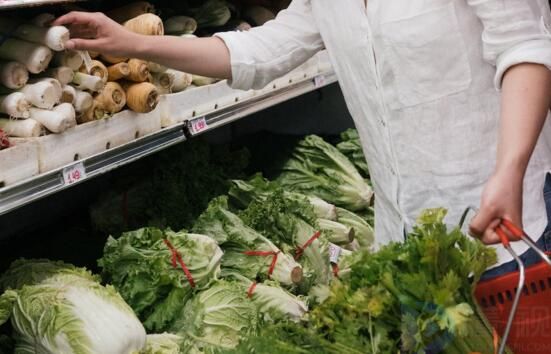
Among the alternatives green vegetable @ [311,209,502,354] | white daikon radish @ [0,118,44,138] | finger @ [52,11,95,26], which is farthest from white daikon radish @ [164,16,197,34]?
green vegetable @ [311,209,502,354]

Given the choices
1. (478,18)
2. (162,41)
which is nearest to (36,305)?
(162,41)

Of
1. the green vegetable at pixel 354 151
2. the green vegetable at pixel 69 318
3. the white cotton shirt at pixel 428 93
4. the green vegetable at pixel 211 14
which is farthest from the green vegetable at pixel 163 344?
the green vegetable at pixel 354 151

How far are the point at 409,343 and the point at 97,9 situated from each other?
2142 mm

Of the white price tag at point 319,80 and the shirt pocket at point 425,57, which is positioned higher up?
the shirt pocket at point 425,57

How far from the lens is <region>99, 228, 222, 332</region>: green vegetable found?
2.48 metres

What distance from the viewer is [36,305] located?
7.41 feet

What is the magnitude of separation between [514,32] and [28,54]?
141 centimetres

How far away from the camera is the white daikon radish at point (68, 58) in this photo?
7.85ft

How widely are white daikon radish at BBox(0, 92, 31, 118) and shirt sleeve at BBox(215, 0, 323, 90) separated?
62cm

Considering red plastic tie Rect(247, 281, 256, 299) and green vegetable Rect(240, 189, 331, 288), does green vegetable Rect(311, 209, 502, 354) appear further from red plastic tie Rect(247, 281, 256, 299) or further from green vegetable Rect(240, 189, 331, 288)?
green vegetable Rect(240, 189, 331, 288)

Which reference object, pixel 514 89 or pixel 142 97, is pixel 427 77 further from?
pixel 142 97

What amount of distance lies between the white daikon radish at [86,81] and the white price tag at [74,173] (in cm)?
30

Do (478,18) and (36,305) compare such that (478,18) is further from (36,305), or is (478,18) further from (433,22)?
(36,305)

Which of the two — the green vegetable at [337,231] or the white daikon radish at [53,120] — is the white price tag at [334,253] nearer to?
the green vegetable at [337,231]
